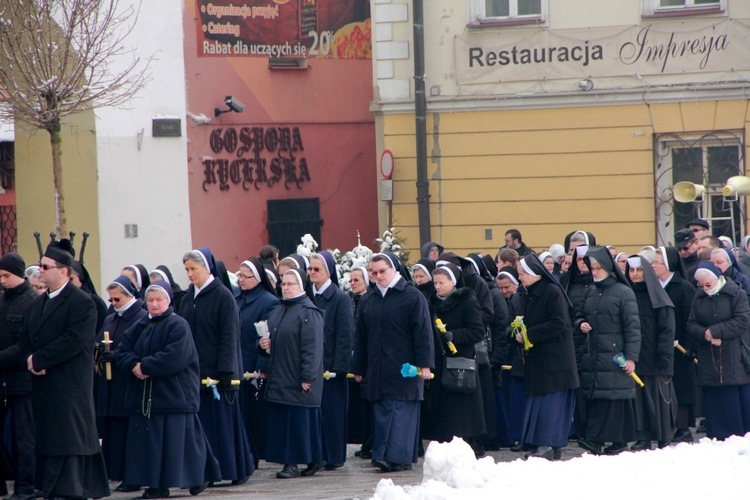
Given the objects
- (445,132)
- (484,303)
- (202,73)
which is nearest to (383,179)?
(445,132)

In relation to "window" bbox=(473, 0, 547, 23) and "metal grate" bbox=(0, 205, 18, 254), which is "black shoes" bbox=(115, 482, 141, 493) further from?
"metal grate" bbox=(0, 205, 18, 254)

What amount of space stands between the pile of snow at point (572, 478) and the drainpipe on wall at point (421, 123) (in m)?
11.1

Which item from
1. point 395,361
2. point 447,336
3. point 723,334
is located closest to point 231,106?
point 447,336

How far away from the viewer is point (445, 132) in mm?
21203

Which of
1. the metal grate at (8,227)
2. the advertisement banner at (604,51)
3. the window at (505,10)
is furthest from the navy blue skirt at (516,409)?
the metal grate at (8,227)

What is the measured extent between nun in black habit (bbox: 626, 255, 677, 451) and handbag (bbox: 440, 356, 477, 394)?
5.06 feet

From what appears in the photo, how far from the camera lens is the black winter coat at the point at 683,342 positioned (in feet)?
44.3

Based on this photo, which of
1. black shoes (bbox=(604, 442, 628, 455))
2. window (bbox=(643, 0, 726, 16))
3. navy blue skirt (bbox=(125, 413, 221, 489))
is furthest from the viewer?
window (bbox=(643, 0, 726, 16))

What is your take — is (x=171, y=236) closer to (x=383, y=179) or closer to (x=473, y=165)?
(x=383, y=179)

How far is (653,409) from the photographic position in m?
12.5

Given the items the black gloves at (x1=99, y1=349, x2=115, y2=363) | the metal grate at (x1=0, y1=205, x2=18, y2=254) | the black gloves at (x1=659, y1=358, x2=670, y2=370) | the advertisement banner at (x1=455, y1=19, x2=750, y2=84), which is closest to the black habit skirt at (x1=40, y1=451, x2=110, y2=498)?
the black gloves at (x1=99, y1=349, x2=115, y2=363)

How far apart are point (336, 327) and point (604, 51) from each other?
370 inches

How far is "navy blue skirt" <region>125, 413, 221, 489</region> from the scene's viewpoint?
10.5 metres

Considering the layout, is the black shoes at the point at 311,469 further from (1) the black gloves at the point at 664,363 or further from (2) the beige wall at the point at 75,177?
(2) the beige wall at the point at 75,177
